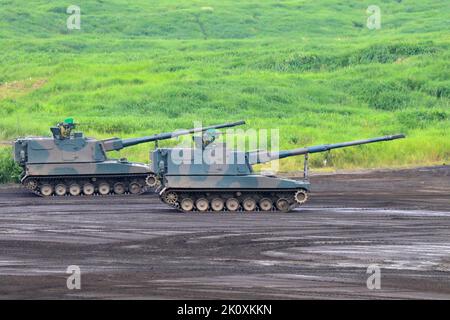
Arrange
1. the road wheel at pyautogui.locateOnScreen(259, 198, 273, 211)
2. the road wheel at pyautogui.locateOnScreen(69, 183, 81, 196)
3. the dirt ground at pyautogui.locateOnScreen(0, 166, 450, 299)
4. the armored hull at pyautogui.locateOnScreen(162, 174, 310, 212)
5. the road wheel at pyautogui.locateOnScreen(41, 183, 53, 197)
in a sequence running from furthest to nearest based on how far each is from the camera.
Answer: the road wheel at pyautogui.locateOnScreen(69, 183, 81, 196), the road wheel at pyautogui.locateOnScreen(41, 183, 53, 197), the road wheel at pyautogui.locateOnScreen(259, 198, 273, 211), the armored hull at pyautogui.locateOnScreen(162, 174, 310, 212), the dirt ground at pyautogui.locateOnScreen(0, 166, 450, 299)

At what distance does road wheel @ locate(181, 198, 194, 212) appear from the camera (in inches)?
1334

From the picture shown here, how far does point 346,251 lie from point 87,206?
465 inches

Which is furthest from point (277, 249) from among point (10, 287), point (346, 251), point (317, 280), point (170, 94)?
point (170, 94)

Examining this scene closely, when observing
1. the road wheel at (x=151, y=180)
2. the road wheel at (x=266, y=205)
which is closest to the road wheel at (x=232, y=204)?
the road wheel at (x=266, y=205)

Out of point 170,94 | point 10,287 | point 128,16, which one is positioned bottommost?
point 10,287

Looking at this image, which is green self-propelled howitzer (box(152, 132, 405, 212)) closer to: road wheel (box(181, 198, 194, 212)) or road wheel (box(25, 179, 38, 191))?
road wheel (box(181, 198, 194, 212))

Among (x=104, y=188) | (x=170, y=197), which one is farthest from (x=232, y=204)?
(x=104, y=188)

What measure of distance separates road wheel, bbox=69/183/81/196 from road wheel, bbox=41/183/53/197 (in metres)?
0.67

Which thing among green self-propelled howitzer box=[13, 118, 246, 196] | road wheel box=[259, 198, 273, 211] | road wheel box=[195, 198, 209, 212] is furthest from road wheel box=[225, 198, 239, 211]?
green self-propelled howitzer box=[13, 118, 246, 196]

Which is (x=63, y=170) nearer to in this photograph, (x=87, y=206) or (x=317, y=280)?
(x=87, y=206)

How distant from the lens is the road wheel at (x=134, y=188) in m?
39.7

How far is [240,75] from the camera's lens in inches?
2908

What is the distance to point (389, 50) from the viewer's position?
80.8 meters

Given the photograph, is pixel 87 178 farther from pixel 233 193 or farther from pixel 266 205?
pixel 266 205
